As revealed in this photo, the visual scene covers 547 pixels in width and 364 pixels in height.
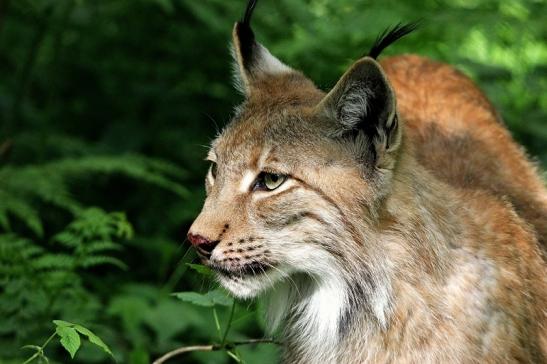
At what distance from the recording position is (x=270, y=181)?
463 centimetres

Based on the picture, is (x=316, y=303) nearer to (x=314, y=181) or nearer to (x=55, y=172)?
(x=314, y=181)

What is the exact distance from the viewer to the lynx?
4531 mm

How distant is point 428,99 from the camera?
21.0 ft

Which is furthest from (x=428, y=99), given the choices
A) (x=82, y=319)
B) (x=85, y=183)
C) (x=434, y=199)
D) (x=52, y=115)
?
(x=52, y=115)

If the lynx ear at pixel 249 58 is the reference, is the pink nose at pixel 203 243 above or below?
below

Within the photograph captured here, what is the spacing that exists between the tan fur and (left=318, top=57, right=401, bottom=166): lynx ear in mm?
35

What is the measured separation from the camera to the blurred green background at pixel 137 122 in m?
6.29

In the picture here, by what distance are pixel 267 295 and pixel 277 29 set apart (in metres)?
3.88

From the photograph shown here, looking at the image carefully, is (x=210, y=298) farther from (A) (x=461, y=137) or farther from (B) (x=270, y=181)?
(A) (x=461, y=137)

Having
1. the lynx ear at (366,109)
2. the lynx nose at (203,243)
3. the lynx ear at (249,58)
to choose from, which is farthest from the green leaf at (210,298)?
the lynx ear at (249,58)

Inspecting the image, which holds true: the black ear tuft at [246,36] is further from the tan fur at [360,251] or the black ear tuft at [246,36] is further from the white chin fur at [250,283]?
the white chin fur at [250,283]

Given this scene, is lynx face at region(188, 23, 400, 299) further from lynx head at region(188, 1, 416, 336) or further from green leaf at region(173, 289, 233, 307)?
green leaf at region(173, 289, 233, 307)

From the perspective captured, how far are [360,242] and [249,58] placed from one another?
137 cm

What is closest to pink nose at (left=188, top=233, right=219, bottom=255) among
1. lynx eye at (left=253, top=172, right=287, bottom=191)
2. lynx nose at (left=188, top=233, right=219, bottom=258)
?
lynx nose at (left=188, top=233, right=219, bottom=258)
